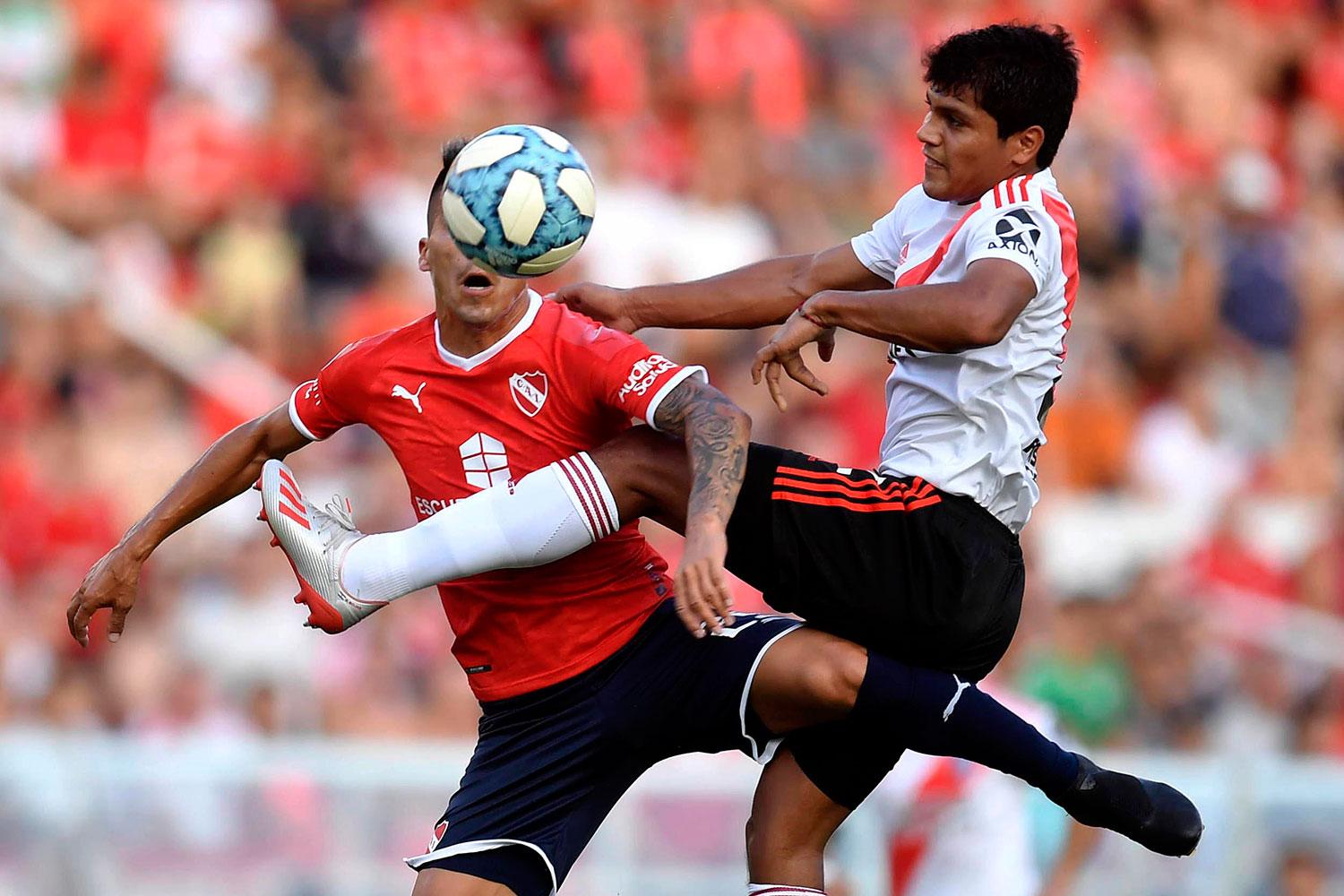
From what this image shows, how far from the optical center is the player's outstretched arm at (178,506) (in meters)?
5.98

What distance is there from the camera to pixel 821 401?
11.7m

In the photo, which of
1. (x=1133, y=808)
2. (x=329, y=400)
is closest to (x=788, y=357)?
(x=329, y=400)

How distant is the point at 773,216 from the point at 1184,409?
271 cm

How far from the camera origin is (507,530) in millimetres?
5492

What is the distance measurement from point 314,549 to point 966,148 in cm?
203

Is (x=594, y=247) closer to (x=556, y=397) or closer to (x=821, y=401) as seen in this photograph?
(x=821, y=401)

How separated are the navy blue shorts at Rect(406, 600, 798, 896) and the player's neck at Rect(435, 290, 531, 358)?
3.01 ft

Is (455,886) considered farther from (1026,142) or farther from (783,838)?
(1026,142)

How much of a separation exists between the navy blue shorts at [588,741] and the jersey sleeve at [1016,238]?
1.15m

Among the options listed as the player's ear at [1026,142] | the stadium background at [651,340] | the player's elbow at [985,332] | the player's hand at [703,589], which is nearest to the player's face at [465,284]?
the player's hand at [703,589]

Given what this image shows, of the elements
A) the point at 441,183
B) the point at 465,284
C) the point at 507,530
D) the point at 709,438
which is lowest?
the point at 507,530

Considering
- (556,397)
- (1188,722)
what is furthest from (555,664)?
(1188,722)

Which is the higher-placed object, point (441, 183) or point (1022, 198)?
point (441, 183)

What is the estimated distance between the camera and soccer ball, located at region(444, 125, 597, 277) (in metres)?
5.26
